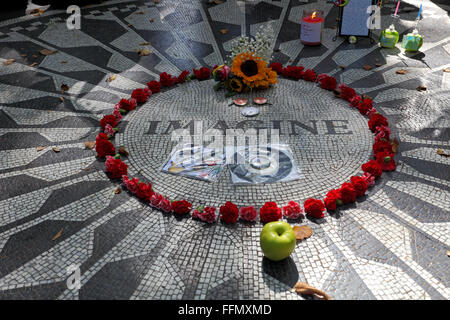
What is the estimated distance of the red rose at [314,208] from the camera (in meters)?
4.91

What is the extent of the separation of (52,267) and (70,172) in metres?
1.85

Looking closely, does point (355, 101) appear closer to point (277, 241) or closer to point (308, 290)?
point (277, 241)

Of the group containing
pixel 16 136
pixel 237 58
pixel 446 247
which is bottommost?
pixel 446 247

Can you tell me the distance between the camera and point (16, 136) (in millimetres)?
6688

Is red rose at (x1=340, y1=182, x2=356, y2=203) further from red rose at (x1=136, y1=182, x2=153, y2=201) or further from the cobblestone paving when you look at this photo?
red rose at (x1=136, y1=182, x2=153, y2=201)

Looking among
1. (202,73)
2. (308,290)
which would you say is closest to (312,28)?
(202,73)

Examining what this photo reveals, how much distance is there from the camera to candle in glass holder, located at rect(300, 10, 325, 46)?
9.38 m

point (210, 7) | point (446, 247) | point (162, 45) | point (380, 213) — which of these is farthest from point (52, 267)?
point (210, 7)

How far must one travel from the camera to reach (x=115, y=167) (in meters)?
5.67

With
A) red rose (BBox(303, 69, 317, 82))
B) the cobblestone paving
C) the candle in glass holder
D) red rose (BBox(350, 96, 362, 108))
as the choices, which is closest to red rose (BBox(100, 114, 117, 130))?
the cobblestone paving

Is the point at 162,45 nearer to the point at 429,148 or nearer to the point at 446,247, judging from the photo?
the point at 429,148

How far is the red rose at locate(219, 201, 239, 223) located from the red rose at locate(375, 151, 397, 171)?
2.37 m

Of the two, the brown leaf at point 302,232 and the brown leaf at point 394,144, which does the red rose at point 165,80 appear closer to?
the brown leaf at point 394,144

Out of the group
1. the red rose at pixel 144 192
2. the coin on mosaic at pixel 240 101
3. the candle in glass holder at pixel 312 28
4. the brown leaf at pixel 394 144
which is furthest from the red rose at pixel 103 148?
the candle in glass holder at pixel 312 28
